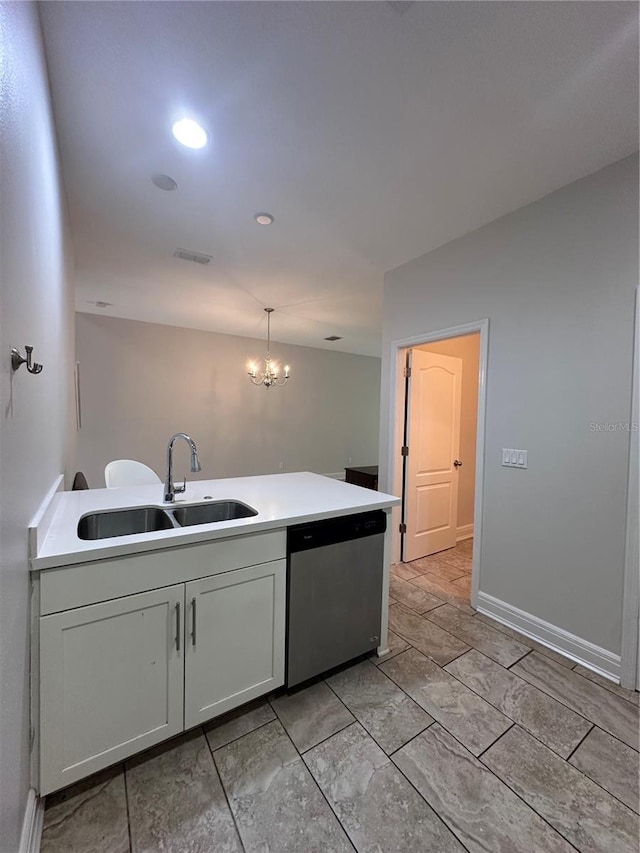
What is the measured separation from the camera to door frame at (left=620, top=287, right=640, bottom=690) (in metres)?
1.77

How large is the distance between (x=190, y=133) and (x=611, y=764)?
3.43m

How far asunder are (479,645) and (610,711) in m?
0.63

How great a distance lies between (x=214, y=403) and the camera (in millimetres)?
6039

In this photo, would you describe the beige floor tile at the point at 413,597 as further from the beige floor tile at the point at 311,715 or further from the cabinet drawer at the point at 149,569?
the cabinet drawer at the point at 149,569

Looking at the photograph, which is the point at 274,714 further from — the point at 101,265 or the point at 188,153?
the point at 101,265

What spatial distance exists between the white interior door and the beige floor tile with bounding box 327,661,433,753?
1.58m

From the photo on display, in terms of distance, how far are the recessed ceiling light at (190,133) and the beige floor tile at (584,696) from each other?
333cm

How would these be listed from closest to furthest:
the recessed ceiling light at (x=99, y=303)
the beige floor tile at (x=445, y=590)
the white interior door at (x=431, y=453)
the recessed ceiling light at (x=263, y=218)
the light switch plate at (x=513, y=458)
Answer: the light switch plate at (x=513, y=458), the recessed ceiling light at (x=263, y=218), the beige floor tile at (x=445, y=590), the white interior door at (x=431, y=453), the recessed ceiling light at (x=99, y=303)

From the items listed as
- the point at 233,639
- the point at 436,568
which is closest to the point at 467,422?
the point at 436,568

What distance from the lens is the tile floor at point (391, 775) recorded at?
1.12 metres

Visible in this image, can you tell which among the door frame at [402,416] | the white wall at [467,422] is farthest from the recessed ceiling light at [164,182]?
the white wall at [467,422]

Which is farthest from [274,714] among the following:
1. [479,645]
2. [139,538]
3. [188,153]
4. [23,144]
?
[188,153]

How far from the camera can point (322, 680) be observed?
1.80m

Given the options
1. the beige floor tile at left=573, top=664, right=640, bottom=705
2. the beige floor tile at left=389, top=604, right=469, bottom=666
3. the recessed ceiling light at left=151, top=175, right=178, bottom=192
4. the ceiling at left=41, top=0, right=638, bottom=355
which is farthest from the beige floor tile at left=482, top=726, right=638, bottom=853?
the recessed ceiling light at left=151, top=175, right=178, bottom=192
